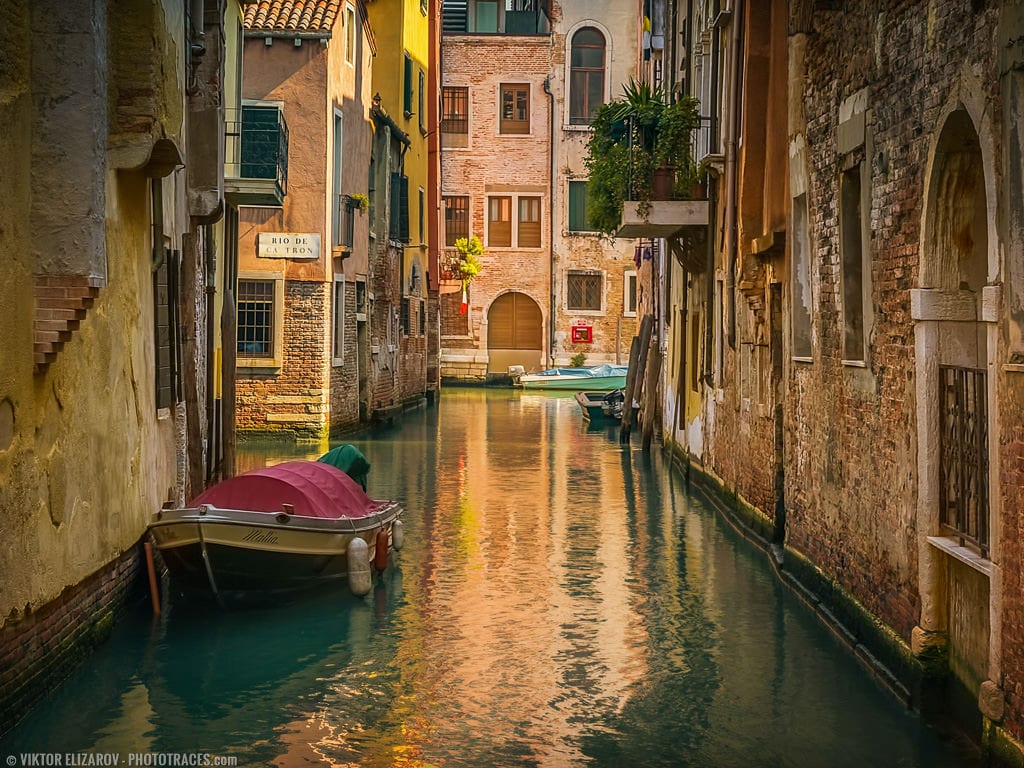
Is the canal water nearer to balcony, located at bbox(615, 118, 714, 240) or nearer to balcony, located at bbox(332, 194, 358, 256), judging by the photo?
balcony, located at bbox(615, 118, 714, 240)

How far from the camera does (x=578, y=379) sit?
138 ft

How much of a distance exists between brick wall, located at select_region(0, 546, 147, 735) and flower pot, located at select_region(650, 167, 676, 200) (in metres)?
10.5

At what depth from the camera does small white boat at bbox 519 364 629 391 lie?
42.2 metres

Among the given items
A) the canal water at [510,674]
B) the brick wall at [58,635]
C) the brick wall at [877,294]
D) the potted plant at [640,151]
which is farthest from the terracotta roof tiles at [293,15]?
the brick wall at [58,635]

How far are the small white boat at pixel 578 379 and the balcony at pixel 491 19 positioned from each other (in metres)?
10.7

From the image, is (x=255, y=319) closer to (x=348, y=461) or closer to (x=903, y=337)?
(x=348, y=461)

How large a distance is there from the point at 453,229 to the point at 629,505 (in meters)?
29.4

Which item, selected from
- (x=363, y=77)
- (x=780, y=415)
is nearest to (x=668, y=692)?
(x=780, y=415)

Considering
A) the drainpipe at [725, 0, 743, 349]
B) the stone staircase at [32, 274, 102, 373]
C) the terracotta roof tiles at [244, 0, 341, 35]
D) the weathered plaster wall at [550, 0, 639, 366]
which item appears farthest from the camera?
the weathered plaster wall at [550, 0, 639, 366]

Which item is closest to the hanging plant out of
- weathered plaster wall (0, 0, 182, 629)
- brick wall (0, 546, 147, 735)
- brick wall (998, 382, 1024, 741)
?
weathered plaster wall (0, 0, 182, 629)

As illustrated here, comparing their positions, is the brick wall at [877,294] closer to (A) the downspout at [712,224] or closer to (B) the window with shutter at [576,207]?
(A) the downspout at [712,224]

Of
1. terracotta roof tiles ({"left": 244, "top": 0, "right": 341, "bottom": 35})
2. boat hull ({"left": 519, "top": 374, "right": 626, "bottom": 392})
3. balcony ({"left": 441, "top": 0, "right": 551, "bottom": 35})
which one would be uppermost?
balcony ({"left": 441, "top": 0, "right": 551, "bottom": 35})

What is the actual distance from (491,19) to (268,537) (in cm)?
3783

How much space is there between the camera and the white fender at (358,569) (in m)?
10.7
